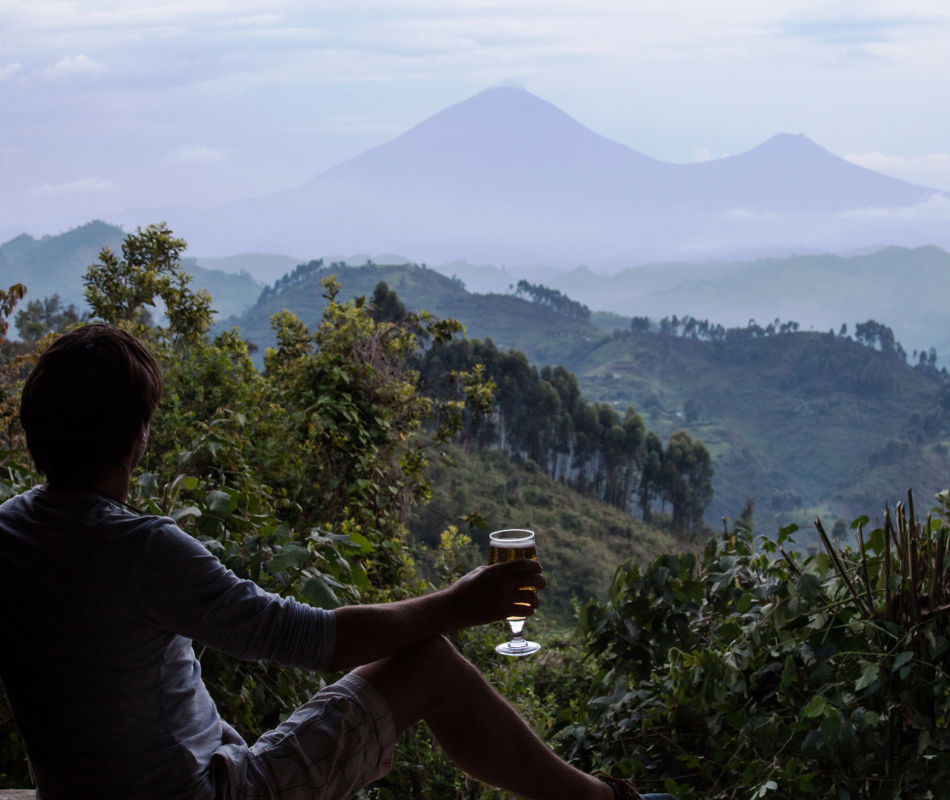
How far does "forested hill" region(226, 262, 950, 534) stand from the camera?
30391 mm

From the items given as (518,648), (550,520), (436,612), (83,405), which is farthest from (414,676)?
(550,520)

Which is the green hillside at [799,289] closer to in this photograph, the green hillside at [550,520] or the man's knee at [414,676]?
the green hillside at [550,520]

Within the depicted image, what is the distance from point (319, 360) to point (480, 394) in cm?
94

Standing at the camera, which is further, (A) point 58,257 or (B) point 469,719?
(A) point 58,257

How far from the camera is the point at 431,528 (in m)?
12.1

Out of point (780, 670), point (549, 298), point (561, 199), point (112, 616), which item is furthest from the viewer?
point (561, 199)

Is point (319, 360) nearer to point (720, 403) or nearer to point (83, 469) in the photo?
point (83, 469)

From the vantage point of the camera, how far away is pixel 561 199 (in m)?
108

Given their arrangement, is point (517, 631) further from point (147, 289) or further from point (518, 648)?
point (147, 289)

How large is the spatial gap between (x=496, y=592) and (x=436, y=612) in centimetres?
12

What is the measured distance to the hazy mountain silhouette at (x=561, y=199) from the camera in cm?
9081

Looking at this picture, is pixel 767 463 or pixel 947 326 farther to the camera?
pixel 947 326

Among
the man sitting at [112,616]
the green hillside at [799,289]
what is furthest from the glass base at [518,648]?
the green hillside at [799,289]

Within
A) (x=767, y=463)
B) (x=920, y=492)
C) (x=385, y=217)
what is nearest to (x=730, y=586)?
(x=920, y=492)
